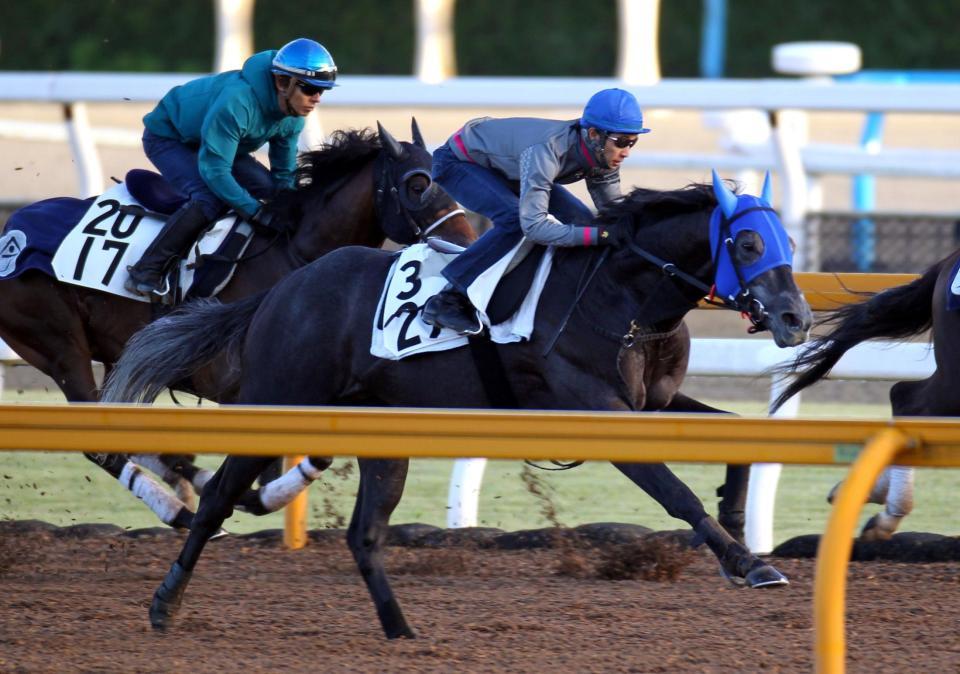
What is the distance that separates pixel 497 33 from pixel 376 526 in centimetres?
2303

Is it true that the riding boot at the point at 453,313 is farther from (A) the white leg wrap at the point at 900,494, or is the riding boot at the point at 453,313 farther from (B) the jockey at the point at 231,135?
(A) the white leg wrap at the point at 900,494

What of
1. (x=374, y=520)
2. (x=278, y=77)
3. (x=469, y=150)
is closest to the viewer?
(x=374, y=520)

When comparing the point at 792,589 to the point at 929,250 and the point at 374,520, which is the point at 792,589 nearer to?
the point at 374,520

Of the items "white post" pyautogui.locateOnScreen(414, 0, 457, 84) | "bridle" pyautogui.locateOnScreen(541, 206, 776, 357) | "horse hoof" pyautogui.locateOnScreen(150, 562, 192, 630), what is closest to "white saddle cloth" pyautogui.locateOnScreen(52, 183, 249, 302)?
"horse hoof" pyautogui.locateOnScreen(150, 562, 192, 630)

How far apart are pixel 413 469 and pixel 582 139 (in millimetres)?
2425

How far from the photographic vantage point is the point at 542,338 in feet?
13.8

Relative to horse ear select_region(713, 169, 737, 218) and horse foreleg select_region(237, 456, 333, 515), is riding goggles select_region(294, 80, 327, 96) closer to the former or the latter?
horse foreleg select_region(237, 456, 333, 515)

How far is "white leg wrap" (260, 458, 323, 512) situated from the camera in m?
4.76

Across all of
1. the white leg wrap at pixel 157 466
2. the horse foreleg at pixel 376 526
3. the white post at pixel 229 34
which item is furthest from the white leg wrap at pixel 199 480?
the white post at pixel 229 34

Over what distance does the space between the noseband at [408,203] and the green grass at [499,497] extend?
84 centimetres

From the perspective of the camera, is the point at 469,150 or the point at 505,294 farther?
the point at 469,150

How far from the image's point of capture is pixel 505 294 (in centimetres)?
424

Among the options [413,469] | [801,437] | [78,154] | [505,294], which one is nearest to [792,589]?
[505,294]

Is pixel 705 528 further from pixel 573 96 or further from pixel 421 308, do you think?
pixel 573 96
